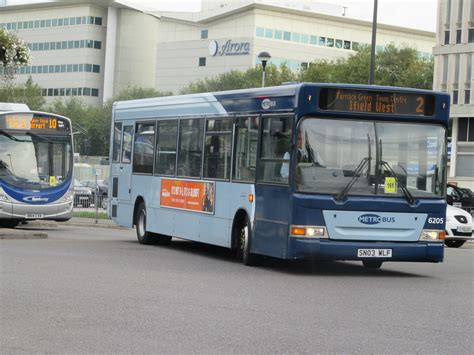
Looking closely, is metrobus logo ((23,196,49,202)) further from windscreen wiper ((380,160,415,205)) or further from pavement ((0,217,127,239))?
windscreen wiper ((380,160,415,205))

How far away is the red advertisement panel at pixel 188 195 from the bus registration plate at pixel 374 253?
379cm

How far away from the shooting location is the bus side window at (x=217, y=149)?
20.1 meters

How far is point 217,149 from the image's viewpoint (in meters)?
20.5

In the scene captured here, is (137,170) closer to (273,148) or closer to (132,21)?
(273,148)

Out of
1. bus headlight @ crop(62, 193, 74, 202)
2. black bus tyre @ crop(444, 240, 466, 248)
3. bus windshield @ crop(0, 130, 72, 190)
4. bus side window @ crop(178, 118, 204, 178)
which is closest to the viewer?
bus side window @ crop(178, 118, 204, 178)

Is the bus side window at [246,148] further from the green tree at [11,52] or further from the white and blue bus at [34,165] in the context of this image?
the green tree at [11,52]

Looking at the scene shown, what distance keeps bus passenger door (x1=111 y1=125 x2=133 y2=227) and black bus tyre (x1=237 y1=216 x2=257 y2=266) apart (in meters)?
5.73

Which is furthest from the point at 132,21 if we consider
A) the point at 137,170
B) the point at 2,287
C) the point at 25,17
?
the point at 2,287

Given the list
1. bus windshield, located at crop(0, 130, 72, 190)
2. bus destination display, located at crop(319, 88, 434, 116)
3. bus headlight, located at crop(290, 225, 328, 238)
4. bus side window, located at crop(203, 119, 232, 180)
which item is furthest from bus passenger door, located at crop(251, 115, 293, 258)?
bus windshield, located at crop(0, 130, 72, 190)

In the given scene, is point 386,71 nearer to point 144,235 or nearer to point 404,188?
point 144,235

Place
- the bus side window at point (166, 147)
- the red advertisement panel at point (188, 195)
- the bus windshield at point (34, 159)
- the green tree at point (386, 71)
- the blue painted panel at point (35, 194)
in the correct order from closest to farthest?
the red advertisement panel at point (188, 195) < the bus side window at point (166, 147) < the blue painted panel at point (35, 194) < the bus windshield at point (34, 159) < the green tree at point (386, 71)

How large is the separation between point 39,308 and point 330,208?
6.33 meters

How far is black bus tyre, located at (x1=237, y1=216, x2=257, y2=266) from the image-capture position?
1886cm

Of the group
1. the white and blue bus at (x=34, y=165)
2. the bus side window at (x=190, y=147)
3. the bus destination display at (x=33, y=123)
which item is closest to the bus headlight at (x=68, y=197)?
the white and blue bus at (x=34, y=165)
